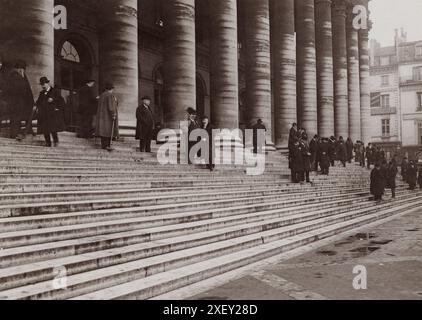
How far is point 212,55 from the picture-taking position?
20.7m

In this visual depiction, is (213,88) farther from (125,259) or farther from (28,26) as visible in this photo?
(125,259)

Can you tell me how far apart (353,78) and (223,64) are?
620 inches

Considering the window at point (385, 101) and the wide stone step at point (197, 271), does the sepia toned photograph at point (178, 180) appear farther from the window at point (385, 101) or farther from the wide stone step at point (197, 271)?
the window at point (385, 101)

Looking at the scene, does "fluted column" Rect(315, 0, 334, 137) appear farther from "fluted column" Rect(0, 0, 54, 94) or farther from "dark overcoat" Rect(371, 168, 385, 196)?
"fluted column" Rect(0, 0, 54, 94)

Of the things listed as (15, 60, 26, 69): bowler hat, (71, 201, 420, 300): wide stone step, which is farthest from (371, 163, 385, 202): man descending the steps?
(15, 60, 26, 69): bowler hat

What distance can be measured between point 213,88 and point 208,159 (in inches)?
232

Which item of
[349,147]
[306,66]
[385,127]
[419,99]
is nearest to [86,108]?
[306,66]

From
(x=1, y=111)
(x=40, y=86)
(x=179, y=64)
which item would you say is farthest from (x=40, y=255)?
(x=179, y=64)

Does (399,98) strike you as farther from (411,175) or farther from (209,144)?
(209,144)

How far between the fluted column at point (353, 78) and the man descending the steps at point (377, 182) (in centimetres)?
1412

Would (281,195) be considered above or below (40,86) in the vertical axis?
below

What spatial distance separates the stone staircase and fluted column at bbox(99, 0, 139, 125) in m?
1.55

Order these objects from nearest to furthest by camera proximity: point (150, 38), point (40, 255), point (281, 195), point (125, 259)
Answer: point (40, 255), point (125, 259), point (281, 195), point (150, 38)

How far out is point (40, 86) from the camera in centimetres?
1263
